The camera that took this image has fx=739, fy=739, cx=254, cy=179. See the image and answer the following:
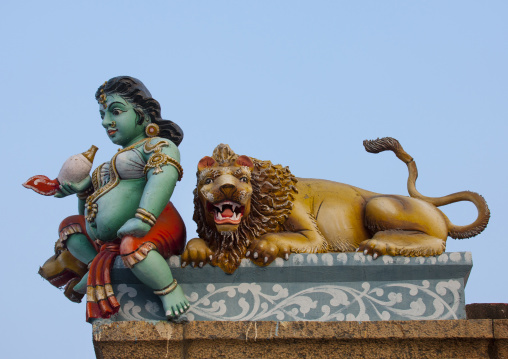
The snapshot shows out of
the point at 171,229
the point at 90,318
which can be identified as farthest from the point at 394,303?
the point at 90,318

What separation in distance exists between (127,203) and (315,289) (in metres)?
1.55

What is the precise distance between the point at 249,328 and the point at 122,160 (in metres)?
1.66

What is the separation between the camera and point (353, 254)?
5531 mm

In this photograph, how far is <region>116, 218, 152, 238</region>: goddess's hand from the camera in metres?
5.20

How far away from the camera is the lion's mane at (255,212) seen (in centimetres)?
556

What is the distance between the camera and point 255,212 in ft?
18.8

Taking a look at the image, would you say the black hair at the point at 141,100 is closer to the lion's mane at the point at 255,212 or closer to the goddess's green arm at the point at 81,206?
the lion's mane at the point at 255,212

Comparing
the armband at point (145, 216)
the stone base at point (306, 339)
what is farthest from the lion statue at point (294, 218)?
the stone base at point (306, 339)

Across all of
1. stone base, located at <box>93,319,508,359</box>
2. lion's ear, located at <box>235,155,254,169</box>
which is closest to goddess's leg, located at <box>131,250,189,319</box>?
stone base, located at <box>93,319,508,359</box>

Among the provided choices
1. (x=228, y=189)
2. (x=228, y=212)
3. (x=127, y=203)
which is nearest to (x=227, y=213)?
→ (x=228, y=212)

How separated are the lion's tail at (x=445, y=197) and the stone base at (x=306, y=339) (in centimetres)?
113

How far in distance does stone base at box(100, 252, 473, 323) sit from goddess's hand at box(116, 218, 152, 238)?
1.32ft

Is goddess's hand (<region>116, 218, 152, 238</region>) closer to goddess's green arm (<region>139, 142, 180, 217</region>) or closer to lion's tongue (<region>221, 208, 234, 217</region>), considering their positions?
goddess's green arm (<region>139, 142, 180, 217</region>)

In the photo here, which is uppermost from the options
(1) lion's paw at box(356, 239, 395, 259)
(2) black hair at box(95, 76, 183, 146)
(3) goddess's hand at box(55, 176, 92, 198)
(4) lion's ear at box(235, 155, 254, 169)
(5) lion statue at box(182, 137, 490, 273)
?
(2) black hair at box(95, 76, 183, 146)
